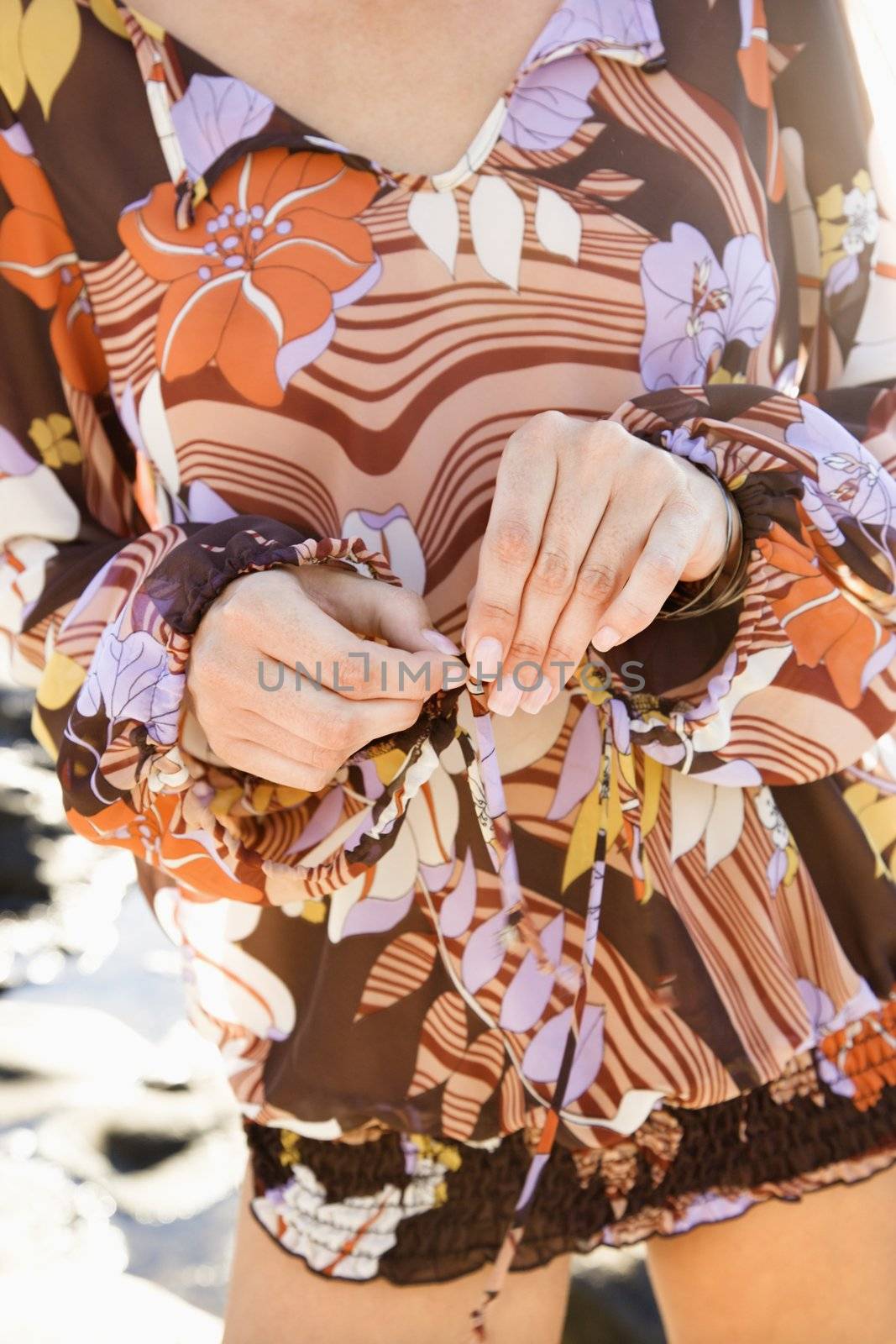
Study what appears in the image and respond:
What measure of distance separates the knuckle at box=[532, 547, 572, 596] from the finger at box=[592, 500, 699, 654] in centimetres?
3

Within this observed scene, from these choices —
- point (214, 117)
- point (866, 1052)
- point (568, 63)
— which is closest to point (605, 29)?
point (568, 63)

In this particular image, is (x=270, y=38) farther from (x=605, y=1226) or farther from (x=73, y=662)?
(x=605, y=1226)

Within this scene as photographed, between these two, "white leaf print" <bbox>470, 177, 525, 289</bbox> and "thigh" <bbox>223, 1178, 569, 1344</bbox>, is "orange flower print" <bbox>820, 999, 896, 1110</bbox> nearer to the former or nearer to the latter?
"thigh" <bbox>223, 1178, 569, 1344</bbox>

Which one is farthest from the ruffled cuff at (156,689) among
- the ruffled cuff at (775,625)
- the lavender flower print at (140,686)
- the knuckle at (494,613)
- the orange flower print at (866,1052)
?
the orange flower print at (866,1052)

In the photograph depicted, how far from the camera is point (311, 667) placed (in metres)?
0.63

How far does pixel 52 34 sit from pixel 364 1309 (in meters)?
0.95

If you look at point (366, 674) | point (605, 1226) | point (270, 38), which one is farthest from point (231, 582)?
point (605, 1226)

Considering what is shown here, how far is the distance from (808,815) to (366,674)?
425mm

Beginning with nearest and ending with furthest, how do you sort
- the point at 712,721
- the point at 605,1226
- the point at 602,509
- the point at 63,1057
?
the point at 602,509
the point at 712,721
the point at 605,1226
the point at 63,1057

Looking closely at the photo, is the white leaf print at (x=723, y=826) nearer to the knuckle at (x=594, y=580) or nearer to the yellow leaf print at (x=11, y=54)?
the knuckle at (x=594, y=580)

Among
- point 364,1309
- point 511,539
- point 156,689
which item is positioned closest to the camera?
point 511,539

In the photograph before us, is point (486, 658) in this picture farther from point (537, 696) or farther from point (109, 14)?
point (109, 14)

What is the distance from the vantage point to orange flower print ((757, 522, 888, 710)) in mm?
681

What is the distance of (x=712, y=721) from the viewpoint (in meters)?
0.71
